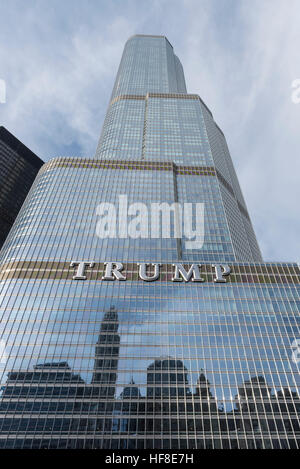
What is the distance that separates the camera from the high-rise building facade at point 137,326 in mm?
55656

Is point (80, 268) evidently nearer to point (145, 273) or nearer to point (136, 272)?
point (136, 272)

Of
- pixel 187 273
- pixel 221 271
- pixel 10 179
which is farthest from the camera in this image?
pixel 10 179

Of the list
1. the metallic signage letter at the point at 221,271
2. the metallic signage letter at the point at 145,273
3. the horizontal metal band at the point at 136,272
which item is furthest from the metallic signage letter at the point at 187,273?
the metallic signage letter at the point at 145,273

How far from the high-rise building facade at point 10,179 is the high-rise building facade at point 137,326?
76.6 metres

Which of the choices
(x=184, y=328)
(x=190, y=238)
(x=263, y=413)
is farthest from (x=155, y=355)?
(x=190, y=238)

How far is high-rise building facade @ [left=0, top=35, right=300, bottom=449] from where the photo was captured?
183ft

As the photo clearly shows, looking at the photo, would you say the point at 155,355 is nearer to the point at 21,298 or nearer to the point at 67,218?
the point at 21,298

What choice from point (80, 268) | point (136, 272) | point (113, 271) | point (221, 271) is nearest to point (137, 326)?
point (136, 272)

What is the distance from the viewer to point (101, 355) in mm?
65125

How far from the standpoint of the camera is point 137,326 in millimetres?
70125

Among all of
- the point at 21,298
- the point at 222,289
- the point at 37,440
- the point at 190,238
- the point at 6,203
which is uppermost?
the point at 6,203

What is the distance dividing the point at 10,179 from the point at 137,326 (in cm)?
15706
